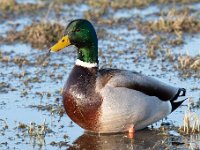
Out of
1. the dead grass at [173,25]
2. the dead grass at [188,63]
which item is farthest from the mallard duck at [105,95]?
the dead grass at [173,25]

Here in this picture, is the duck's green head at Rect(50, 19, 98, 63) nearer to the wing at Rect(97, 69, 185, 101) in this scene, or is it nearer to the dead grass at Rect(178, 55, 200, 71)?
the wing at Rect(97, 69, 185, 101)

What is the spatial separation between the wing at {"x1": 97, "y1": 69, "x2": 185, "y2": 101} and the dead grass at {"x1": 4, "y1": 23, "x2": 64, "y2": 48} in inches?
160

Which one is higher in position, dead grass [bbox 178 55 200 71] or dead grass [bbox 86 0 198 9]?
dead grass [bbox 86 0 198 9]

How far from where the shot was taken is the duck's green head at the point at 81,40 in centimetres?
819

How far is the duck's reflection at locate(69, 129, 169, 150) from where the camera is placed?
7.61 metres

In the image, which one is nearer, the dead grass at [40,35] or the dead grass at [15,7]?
the dead grass at [40,35]

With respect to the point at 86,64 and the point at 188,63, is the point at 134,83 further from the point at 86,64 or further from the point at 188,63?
the point at 188,63

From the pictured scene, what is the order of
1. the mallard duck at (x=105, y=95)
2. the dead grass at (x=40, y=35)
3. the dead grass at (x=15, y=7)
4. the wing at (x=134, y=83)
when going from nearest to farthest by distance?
the mallard duck at (x=105, y=95), the wing at (x=134, y=83), the dead grass at (x=40, y=35), the dead grass at (x=15, y=7)

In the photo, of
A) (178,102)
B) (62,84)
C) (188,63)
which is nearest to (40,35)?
(62,84)

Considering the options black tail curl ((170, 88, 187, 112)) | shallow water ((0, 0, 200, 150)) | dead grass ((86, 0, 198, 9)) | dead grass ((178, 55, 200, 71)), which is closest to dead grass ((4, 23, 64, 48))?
shallow water ((0, 0, 200, 150))

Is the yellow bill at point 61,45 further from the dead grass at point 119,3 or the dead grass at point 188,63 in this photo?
the dead grass at point 119,3

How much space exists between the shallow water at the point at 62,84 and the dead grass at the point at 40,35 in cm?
16

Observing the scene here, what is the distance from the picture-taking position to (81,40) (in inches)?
324

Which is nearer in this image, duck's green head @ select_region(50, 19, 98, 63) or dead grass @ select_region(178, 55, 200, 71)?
duck's green head @ select_region(50, 19, 98, 63)
